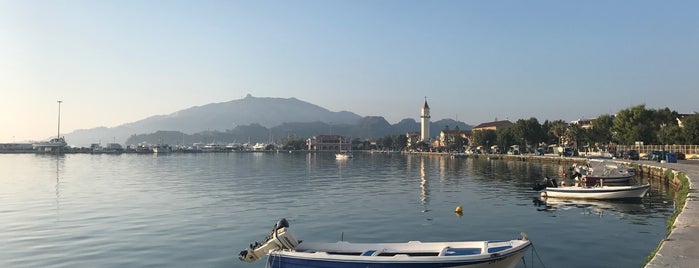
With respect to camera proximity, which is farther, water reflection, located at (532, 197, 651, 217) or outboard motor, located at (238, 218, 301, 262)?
water reflection, located at (532, 197, 651, 217)

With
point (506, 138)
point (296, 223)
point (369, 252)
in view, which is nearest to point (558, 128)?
point (506, 138)

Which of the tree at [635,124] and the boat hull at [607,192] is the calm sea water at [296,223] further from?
the tree at [635,124]

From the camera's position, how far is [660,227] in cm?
2856

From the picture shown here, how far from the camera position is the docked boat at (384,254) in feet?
50.2

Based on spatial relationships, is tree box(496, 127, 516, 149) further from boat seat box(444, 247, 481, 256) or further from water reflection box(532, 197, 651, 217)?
boat seat box(444, 247, 481, 256)

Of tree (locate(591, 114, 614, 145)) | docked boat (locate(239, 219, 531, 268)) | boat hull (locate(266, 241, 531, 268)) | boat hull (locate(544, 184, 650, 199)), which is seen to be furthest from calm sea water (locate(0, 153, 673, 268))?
tree (locate(591, 114, 614, 145))

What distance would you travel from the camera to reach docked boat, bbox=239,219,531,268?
1530cm

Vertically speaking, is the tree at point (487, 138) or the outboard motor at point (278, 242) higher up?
the tree at point (487, 138)

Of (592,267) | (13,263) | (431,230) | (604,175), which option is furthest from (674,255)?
(604,175)

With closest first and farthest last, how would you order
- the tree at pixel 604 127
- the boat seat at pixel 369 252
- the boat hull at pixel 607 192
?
1. the boat seat at pixel 369 252
2. the boat hull at pixel 607 192
3. the tree at pixel 604 127

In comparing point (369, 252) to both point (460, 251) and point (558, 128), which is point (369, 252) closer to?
point (460, 251)

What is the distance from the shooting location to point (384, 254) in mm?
16469

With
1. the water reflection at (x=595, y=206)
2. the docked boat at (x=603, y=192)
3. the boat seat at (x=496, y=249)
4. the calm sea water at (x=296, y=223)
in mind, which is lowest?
the calm sea water at (x=296, y=223)

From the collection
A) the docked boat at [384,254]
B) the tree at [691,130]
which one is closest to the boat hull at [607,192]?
the docked boat at [384,254]
